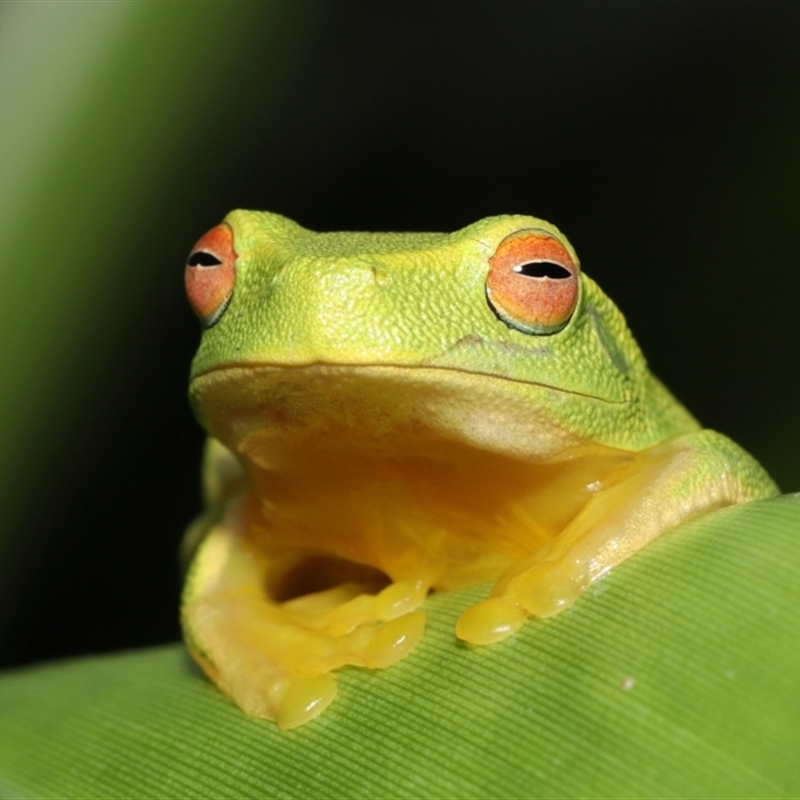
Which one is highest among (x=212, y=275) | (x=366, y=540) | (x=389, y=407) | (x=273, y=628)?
(x=212, y=275)

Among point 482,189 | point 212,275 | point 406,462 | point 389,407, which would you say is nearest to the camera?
point 389,407

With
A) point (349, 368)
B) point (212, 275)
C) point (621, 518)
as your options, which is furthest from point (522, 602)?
point (212, 275)

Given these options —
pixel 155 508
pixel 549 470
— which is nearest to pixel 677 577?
pixel 549 470

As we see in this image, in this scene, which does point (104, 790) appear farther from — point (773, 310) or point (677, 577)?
point (773, 310)

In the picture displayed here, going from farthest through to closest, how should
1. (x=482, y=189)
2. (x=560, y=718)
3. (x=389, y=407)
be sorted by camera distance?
(x=482, y=189)
(x=389, y=407)
(x=560, y=718)

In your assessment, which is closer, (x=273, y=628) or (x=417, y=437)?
(x=417, y=437)

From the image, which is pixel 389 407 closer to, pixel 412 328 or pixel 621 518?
pixel 412 328
